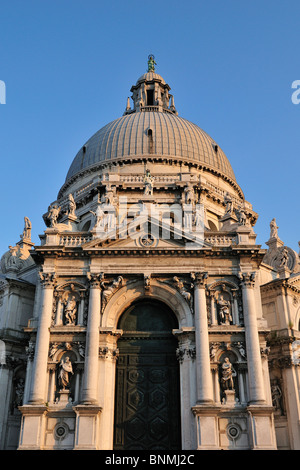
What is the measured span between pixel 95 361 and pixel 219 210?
15.7 m

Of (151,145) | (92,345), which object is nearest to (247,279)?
(92,345)

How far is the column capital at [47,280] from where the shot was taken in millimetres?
24266

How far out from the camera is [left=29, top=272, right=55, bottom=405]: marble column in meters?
22.0

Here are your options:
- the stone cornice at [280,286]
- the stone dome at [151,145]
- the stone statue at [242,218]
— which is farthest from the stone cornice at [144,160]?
the stone cornice at [280,286]

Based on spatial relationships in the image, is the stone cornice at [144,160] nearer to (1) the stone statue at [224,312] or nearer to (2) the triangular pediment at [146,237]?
(2) the triangular pediment at [146,237]

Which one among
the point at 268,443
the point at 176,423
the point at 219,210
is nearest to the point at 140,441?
the point at 176,423

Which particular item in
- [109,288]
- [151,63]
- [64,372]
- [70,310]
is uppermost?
[151,63]

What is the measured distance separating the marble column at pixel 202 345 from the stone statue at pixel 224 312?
0.87m

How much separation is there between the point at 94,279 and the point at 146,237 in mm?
3293

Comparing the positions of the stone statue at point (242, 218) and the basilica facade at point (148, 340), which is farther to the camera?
the stone statue at point (242, 218)

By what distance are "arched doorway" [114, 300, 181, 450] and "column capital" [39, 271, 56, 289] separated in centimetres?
376

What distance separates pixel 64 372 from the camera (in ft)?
74.6

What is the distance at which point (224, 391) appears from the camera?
73.4ft

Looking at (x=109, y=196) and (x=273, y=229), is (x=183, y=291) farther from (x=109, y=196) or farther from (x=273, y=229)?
(x=273, y=229)
